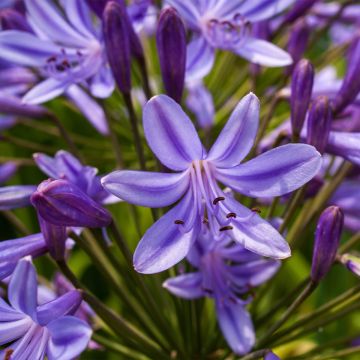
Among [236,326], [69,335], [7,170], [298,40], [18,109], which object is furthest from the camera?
[7,170]

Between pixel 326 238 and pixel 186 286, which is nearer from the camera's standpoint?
pixel 326 238

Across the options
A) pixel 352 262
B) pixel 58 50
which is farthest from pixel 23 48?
pixel 352 262

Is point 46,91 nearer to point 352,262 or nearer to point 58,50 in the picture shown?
point 58,50

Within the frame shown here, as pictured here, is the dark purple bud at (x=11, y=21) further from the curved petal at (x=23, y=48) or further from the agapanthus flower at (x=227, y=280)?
the agapanthus flower at (x=227, y=280)

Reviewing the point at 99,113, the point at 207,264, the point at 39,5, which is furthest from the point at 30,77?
the point at 207,264

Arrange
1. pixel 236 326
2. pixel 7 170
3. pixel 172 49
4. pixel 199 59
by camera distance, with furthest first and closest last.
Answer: pixel 7 170 < pixel 199 59 < pixel 236 326 < pixel 172 49

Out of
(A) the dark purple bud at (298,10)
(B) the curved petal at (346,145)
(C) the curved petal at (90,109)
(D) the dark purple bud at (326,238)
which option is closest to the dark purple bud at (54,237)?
(D) the dark purple bud at (326,238)

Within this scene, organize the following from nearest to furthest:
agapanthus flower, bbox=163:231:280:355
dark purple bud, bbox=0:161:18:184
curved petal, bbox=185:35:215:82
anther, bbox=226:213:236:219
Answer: anther, bbox=226:213:236:219, agapanthus flower, bbox=163:231:280:355, curved petal, bbox=185:35:215:82, dark purple bud, bbox=0:161:18:184

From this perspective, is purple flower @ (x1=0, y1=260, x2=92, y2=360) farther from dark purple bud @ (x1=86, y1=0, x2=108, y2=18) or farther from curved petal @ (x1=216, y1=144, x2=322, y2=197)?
dark purple bud @ (x1=86, y1=0, x2=108, y2=18)

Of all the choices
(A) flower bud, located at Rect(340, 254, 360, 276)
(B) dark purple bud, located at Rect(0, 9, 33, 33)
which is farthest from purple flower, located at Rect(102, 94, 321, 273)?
A: (B) dark purple bud, located at Rect(0, 9, 33, 33)
